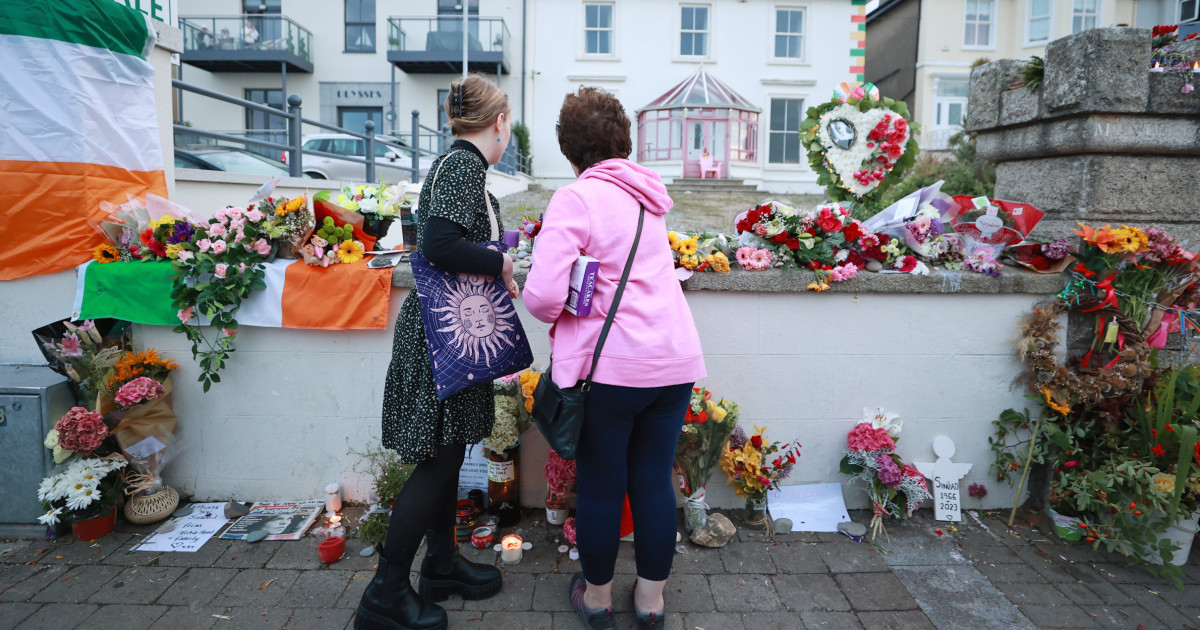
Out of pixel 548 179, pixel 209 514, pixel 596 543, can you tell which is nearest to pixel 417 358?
pixel 596 543

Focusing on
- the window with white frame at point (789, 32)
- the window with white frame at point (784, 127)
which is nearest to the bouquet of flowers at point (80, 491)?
the window with white frame at point (784, 127)

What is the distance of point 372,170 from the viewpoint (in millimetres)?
9062

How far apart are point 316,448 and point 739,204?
1333 centimetres

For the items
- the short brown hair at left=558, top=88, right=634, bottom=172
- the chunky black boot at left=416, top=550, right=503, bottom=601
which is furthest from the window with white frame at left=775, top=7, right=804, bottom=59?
the chunky black boot at left=416, top=550, right=503, bottom=601

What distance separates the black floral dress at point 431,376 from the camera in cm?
220

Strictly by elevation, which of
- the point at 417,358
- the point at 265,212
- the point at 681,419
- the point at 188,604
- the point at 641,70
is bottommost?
the point at 188,604

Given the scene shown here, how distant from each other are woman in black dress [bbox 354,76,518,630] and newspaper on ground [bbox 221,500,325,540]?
1.00 metres

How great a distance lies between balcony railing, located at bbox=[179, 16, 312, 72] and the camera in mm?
Result: 18203

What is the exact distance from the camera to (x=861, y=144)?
3.69 metres

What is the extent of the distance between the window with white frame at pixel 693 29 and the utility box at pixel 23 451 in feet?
62.1

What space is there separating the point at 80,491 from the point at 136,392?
483 millimetres

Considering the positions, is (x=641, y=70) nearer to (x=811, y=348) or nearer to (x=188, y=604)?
(x=811, y=348)

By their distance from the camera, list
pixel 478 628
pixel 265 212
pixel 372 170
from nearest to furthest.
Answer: pixel 478 628, pixel 265 212, pixel 372 170

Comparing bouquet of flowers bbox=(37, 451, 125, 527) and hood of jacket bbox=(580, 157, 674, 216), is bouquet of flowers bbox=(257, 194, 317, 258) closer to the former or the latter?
bouquet of flowers bbox=(37, 451, 125, 527)
